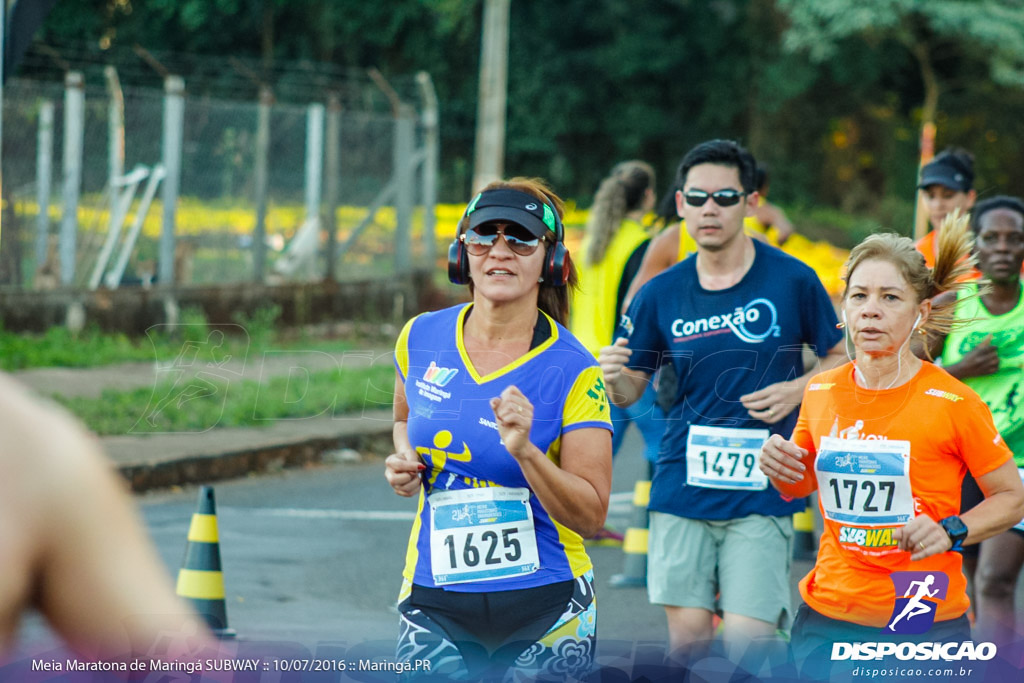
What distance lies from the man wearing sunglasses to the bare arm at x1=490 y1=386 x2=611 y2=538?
127cm

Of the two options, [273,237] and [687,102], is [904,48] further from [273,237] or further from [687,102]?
[273,237]

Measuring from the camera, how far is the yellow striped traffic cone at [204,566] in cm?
561

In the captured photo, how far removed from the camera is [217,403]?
1203cm

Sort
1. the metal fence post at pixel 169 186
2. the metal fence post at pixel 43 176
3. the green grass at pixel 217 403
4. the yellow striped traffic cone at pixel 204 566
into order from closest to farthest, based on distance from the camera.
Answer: the yellow striped traffic cone at pixel 204 566, the green grass at pixel 217 403, the metal fence post at pixel 43 176, the metal fence post at pixel 169 186

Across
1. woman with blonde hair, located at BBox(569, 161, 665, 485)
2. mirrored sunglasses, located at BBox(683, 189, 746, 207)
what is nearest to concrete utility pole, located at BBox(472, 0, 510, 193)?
woman with blonde hair, located at BBox(569, 161, 665, 485)

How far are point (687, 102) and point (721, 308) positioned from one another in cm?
3565

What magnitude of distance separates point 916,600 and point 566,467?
104 cm

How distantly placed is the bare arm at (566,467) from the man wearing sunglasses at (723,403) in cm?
127

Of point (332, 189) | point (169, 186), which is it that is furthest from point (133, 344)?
point (332, 189)

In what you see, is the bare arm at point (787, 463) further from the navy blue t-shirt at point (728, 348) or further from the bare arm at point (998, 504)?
the navy blue t-shirt at point (728, 348)

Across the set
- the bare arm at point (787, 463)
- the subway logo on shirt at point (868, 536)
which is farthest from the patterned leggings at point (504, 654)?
the subway logo on shirt at point (868, 536)

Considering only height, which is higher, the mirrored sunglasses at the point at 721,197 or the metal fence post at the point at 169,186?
the mirrored sunglasses at the point at 721,197

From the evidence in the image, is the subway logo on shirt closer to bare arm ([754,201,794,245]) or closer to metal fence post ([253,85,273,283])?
bare arm ([754,201,794,245])

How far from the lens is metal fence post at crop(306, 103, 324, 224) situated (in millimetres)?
17516
